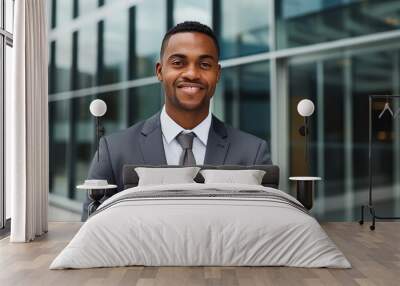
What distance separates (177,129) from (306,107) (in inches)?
54.6

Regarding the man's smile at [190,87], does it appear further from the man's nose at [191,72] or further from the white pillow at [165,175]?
the white pillow at [165,175]

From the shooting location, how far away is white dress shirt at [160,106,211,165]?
20.3 ft

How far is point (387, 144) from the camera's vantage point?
6.42m

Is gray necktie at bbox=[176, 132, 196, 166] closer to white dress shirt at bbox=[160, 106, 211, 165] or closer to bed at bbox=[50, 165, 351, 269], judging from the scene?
white dress shirt at bbox=[160, 106, 211, 165]

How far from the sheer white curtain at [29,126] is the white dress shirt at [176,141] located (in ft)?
4.08

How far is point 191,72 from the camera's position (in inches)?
242

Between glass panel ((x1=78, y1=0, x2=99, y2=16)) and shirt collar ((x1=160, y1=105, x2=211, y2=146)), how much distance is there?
1793 millimetres

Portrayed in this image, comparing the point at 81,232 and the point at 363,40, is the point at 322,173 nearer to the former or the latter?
the point at 363,40

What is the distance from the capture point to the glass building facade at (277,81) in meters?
6.37

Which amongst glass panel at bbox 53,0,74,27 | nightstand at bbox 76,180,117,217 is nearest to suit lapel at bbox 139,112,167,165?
nightstand at bbox 76,180,117,217

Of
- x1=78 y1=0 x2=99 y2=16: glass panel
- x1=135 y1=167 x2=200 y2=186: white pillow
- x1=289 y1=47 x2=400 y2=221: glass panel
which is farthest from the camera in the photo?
x1=78 y1=0 x2=99 y2=16: glass panel

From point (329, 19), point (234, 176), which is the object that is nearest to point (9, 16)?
point (234, 176)

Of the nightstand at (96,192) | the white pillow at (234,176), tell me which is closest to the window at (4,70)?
the nightstand at (96,192)

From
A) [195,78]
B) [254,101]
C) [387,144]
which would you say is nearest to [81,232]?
[195,78]
